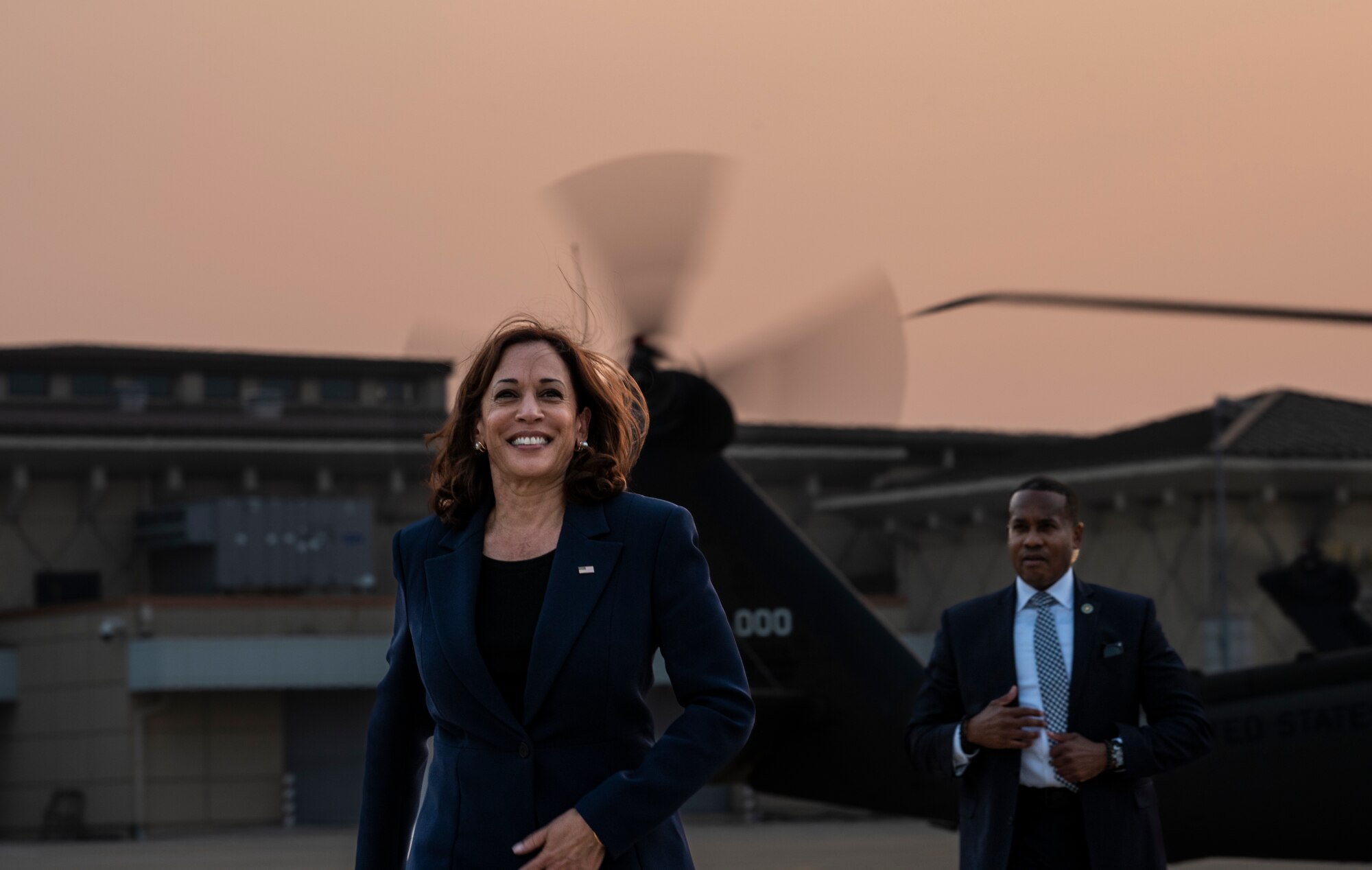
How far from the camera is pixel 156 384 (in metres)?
41.9

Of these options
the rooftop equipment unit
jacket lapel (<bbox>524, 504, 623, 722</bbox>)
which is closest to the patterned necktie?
jacket lapel (<bbox>524, 504, 623, 722</bbox>)

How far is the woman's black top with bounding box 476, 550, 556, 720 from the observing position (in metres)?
3.38

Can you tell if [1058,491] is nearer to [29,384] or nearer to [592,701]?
[592,701]

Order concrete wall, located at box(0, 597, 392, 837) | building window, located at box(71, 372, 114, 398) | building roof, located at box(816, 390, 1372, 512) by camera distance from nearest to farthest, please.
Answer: concrete wall, located at box(0, 597, 392, 837) → building roof, located at box(816, 390, 1372, 512) → building window, located at box(71, 372, 114, 398)

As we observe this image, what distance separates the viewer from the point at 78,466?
3531 centimetres

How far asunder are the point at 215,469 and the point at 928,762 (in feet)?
106

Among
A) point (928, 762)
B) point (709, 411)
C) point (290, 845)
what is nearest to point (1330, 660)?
point (709, 411)

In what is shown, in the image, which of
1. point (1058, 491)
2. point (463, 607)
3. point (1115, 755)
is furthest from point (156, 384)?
Answer: point (463, 607)

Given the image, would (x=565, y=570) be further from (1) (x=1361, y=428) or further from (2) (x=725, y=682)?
(1) (x=1361, y=428)

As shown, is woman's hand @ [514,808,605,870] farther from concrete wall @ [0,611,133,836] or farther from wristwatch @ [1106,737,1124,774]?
concrete wall @ [0,611,133,836]

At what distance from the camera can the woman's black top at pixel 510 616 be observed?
3383 mm

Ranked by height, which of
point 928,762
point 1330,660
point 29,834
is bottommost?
point 29,834

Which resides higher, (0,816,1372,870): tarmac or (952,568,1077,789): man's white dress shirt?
(952,568,1077,789): man's white dress shirt

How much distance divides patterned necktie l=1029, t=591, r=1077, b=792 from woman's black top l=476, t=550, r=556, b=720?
2562 mm
